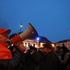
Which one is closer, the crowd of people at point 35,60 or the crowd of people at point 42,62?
the crowd of people at point 35,60

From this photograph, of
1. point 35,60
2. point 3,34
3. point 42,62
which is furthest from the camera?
point 35,60

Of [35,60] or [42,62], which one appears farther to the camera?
[35,60]

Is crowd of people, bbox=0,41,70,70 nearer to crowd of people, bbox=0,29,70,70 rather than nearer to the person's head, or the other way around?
crowd of people, bbox=0,29,70,70

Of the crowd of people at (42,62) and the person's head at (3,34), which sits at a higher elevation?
the person's head at (3,34)

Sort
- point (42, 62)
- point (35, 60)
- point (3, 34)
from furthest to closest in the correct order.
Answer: point (35, 60), point (42, 62), point (3, 34)

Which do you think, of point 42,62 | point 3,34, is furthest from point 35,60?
point 3,34

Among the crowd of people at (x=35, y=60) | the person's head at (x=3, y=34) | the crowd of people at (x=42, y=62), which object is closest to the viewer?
the person's head at (x=3, y=34)

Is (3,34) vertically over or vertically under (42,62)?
over

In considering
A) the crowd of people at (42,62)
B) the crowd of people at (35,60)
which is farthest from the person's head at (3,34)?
the crowd of people at (42,62)

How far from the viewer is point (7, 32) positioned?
8.29 ft

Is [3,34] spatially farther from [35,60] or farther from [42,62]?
[35,60]

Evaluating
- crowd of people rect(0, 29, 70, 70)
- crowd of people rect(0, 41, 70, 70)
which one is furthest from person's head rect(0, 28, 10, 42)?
crowd of people rect(0, 41, 70, 70)

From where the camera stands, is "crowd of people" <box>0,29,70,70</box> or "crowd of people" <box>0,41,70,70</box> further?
"crowd of people" <box>0,41,70,70</box>

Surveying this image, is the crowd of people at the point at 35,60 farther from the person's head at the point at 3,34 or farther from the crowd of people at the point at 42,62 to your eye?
the person's head at the point at 3,34
